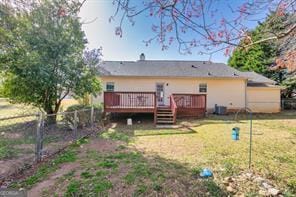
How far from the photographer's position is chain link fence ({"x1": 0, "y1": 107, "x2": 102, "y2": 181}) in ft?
18.6

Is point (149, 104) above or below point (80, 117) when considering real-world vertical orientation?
above

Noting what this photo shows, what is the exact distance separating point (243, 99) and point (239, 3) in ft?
53.8

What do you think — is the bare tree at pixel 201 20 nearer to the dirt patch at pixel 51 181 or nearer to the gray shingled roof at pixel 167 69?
the dirt patch at pixel 51 181

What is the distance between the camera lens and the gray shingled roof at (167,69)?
17.6m

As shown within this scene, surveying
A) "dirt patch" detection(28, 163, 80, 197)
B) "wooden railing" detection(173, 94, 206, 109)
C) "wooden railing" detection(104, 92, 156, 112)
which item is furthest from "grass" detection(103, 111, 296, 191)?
"wooden railing" detection(173, 94, 206, 109)

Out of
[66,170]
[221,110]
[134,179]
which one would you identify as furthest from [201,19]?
[221,110]

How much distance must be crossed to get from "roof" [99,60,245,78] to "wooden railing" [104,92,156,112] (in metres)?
3.54

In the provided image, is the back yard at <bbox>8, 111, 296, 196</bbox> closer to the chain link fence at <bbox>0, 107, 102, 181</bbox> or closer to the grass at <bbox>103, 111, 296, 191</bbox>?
the grass at <bbox>103, 111, 296, 191</bbox>

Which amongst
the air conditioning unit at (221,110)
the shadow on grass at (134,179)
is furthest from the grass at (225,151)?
the air conditioning unit at (221,110)

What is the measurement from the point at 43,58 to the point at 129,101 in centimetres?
554

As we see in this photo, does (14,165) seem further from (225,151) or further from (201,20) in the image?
(225,151)

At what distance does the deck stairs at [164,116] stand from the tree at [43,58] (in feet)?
13.8

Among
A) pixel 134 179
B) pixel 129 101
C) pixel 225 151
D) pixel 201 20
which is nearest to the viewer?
pixel 201 20

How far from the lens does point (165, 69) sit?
18.8 metres
